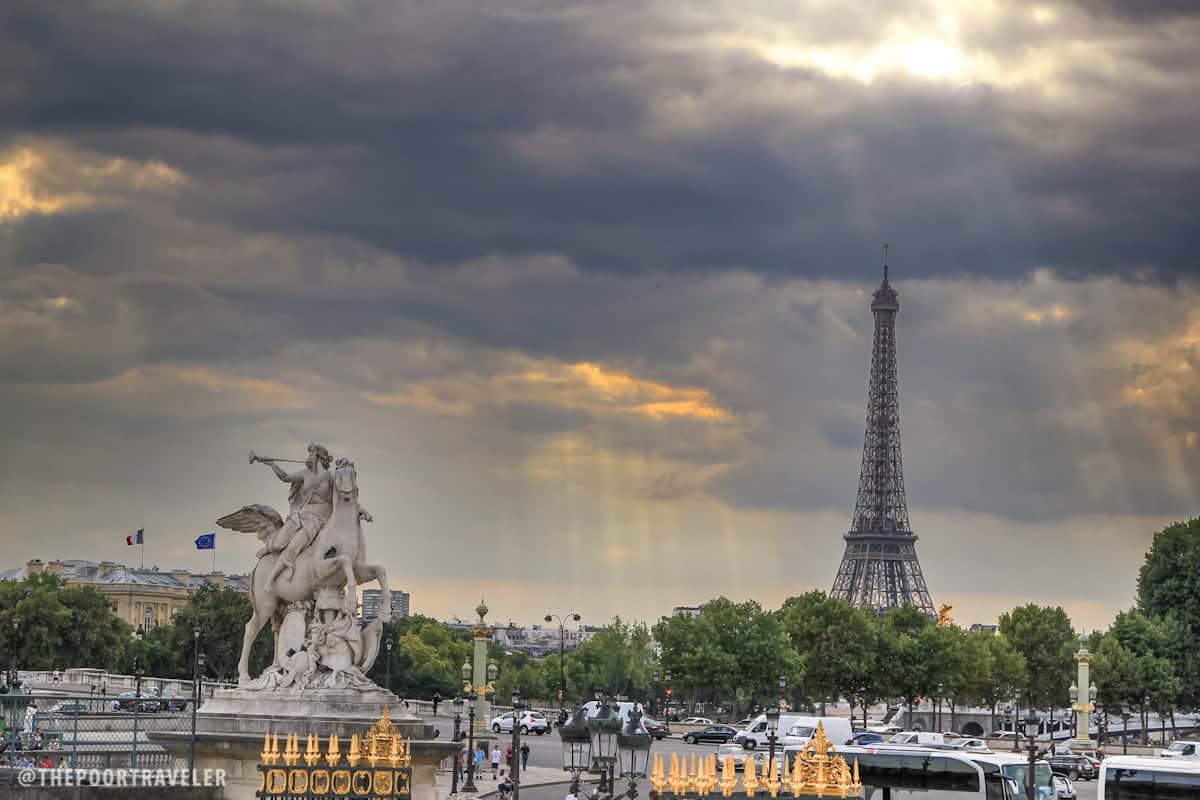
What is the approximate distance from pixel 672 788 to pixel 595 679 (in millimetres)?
129602

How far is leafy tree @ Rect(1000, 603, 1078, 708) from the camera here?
10744 cm

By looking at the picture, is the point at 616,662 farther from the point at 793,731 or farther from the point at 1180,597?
the point at 793,731

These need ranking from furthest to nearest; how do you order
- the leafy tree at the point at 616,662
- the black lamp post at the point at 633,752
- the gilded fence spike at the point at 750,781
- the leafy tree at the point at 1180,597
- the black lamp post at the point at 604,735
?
the leafy tree at the point at 616,662 < the leafy tree at the point at 1180,597 < the black lamp post at the point at 633,752 < the black lamp post at the point at 604,735 < the gilded fence spike at the point at 750,781

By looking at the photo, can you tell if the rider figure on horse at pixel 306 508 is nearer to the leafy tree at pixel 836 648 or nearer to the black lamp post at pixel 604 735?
the black lamp post at pixel 604 735

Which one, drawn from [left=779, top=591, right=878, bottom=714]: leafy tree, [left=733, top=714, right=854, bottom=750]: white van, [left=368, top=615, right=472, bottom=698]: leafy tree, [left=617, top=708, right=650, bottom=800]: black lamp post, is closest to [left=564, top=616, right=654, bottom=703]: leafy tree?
[left=368, top=615, right=472, bottom=698]: leafy tree

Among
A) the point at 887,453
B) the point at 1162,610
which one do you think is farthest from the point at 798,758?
the point at 887,453

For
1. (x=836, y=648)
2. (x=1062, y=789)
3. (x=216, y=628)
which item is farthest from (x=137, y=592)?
(x=1062, y=789)

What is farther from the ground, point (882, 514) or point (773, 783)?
point (882, 514)

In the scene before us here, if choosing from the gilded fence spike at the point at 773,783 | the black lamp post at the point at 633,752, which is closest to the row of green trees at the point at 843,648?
the black lamp post at the point at 633,752

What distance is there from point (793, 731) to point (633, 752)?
158 ft

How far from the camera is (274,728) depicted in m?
26.9

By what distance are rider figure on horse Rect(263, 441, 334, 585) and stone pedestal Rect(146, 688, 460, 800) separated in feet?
7.13

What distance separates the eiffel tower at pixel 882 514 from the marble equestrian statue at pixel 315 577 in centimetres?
13205

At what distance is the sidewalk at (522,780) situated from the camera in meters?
52.4
